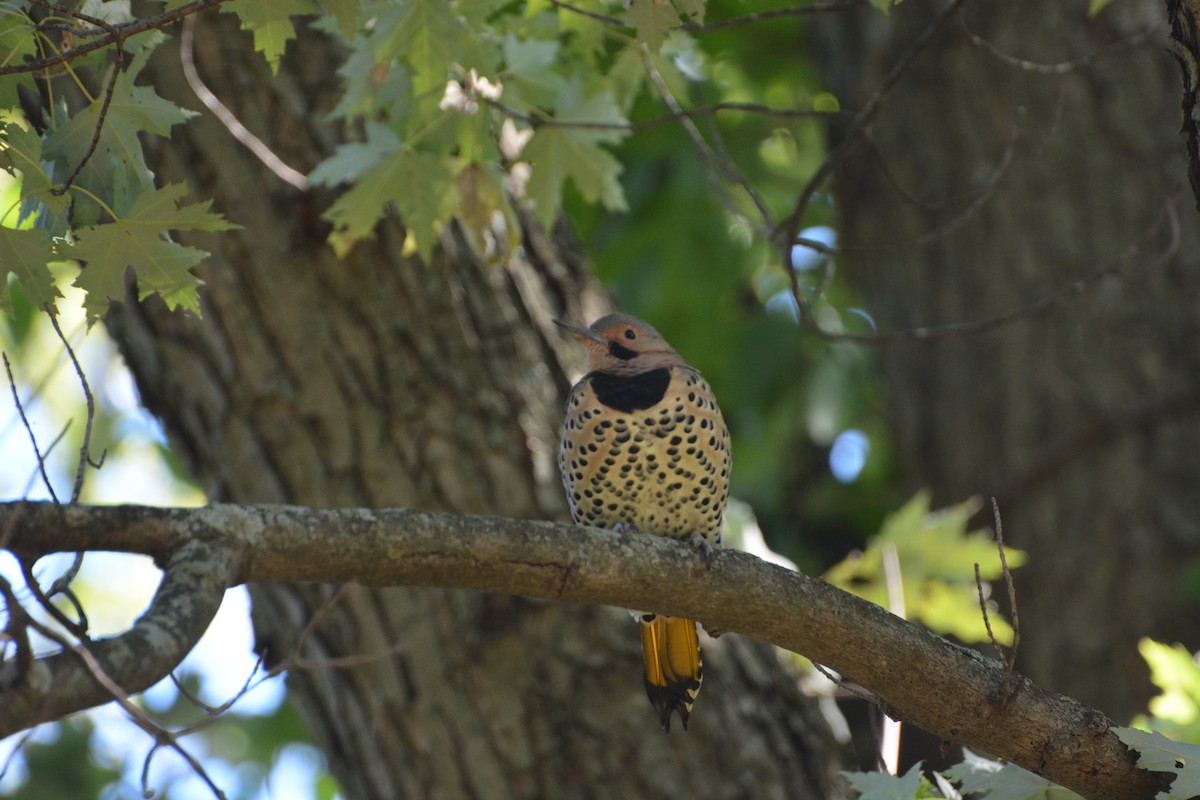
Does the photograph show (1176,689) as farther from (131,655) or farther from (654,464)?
(131,655)

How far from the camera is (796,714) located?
452 centimetres

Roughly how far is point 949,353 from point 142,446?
651 cm

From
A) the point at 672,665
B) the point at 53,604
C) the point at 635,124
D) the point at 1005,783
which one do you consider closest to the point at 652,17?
the point at 635,124

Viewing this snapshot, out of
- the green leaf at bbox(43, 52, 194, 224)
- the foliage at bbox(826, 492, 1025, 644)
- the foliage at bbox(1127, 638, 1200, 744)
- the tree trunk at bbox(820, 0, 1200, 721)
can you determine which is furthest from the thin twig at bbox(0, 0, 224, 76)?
the tree trunk at bbox(820, 0, 1200, 721)

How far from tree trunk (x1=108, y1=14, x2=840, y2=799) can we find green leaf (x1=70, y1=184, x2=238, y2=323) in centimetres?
195

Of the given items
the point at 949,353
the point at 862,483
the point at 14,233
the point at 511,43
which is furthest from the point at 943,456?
the point at 14,233

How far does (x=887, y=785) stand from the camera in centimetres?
273

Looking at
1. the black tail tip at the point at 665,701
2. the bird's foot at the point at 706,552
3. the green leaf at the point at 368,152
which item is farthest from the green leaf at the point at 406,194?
the black tail tip at the point at 665,701

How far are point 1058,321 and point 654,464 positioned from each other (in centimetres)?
310

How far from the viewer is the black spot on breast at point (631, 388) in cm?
427

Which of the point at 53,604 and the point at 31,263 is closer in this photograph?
the point at 53,604

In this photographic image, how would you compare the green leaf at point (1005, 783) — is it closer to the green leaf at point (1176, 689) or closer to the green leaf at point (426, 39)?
the green leaf at point (1176, 689)

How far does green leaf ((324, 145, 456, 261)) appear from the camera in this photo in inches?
151

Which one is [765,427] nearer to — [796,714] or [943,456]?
[943,456]
